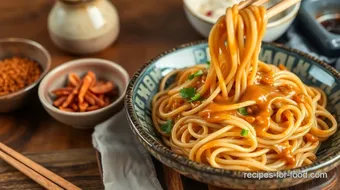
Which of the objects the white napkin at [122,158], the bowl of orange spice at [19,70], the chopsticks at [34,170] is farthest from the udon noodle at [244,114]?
the bowl of orange spice at [19,70]

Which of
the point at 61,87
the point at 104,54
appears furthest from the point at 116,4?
the point at 61,87

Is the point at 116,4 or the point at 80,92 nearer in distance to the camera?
the point at 80,92

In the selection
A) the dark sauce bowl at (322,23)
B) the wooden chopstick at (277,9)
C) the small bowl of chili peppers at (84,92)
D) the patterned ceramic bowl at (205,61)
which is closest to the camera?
the patterned ceramic bowl at (205,61)

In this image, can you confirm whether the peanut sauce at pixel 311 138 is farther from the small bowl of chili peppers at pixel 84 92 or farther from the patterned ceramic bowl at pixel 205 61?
the small bowl of chili peppers at pixel 84 92

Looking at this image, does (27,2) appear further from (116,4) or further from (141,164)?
(141,164)

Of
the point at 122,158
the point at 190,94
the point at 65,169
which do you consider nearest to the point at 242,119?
the point at 190,94

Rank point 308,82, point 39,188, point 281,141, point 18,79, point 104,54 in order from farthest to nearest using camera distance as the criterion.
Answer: point 104,54
point 18,79
point 308,82
point 39,188
point 281,141

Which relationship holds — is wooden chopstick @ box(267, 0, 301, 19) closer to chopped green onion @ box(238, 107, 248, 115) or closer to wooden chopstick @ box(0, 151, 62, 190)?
chopped green onion @ box(238, 107, 248, 115)
